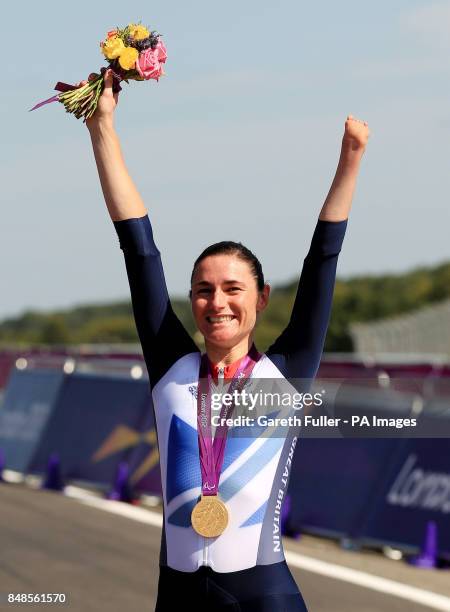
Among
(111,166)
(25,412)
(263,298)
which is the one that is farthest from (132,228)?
(25,412)

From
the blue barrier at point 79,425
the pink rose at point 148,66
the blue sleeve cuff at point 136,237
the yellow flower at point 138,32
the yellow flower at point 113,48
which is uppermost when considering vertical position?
the blue barrier at point 79,425

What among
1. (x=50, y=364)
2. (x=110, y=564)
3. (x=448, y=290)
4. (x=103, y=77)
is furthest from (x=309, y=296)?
(x=448, y=290)

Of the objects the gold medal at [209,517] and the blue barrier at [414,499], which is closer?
the gold medal at [209,517]

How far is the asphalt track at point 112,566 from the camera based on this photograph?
1032 cm

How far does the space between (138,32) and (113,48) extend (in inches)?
3.8

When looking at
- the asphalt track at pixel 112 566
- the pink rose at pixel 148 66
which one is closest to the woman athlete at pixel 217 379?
the pink rose at pixel 148 66

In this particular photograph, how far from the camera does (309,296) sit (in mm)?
4145

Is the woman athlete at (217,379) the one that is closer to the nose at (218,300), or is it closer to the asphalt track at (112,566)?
the nose at (218,300)

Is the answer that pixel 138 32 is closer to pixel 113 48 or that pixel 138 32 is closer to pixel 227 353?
pixel 113 48

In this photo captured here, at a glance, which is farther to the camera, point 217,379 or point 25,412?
point 25,412

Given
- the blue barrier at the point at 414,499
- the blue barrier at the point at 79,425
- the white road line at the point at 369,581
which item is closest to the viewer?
the white road line at the point at 369,581

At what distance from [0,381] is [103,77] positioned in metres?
30.1

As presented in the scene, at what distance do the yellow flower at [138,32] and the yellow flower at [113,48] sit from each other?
42mm

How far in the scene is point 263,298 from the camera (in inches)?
168
